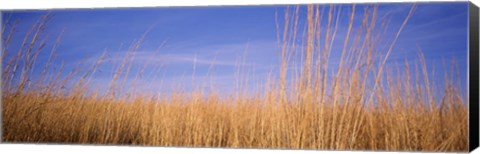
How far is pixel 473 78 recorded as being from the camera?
696 centimetres

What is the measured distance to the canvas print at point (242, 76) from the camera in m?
7.05

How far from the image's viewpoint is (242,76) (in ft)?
24.6

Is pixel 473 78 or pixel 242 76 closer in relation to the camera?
pixel 473 78

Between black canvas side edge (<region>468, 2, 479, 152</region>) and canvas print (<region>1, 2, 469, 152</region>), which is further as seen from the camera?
canvas print (<region>1, 2, 469, 152</region>)

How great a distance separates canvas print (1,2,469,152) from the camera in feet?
23.1

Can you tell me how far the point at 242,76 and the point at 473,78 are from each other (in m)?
1.88

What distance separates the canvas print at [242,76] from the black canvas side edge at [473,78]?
0.19 feet

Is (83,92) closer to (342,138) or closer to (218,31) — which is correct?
(218,31)

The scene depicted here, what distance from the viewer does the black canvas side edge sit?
22.6 ft

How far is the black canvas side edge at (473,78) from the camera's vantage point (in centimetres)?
689

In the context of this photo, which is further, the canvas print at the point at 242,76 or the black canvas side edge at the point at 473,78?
the canvas print at the point at 242,76

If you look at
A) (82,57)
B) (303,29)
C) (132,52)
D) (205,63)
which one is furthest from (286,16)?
(82,57)

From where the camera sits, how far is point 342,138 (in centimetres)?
721

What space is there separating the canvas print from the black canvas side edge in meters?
0.06
